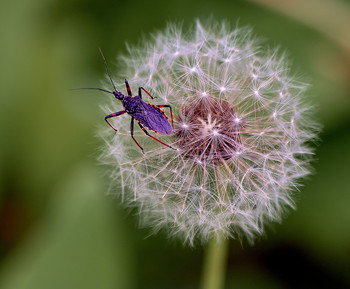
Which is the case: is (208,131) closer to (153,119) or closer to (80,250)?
(153,119)

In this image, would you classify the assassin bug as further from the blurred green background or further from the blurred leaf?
the blurred leaf

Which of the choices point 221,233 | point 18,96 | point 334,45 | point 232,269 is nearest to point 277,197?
point 221,233

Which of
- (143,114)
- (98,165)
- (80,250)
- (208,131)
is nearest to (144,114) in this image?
(143,114)

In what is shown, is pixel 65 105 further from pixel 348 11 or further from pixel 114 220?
pixel 348 11

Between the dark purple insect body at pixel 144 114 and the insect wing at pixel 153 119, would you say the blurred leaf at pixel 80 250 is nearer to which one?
the dark purple insect body at pixel 144 114

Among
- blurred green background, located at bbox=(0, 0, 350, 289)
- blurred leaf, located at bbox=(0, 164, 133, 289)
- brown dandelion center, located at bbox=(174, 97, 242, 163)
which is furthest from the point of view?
blurred green background, located at bbox=(0, 0, 350, 289)

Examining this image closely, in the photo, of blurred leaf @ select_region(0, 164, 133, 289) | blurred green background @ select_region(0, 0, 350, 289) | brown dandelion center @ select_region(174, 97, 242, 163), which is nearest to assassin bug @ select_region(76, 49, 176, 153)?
brown dandelion center @ select_region(174, 97, 242, 163)

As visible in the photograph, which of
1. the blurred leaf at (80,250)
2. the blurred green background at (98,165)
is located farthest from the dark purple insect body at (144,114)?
the blurred leaf at (80,250)

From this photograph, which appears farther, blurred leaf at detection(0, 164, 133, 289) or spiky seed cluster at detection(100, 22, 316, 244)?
blurred leaf at detection(0, 164, 133, 289)
